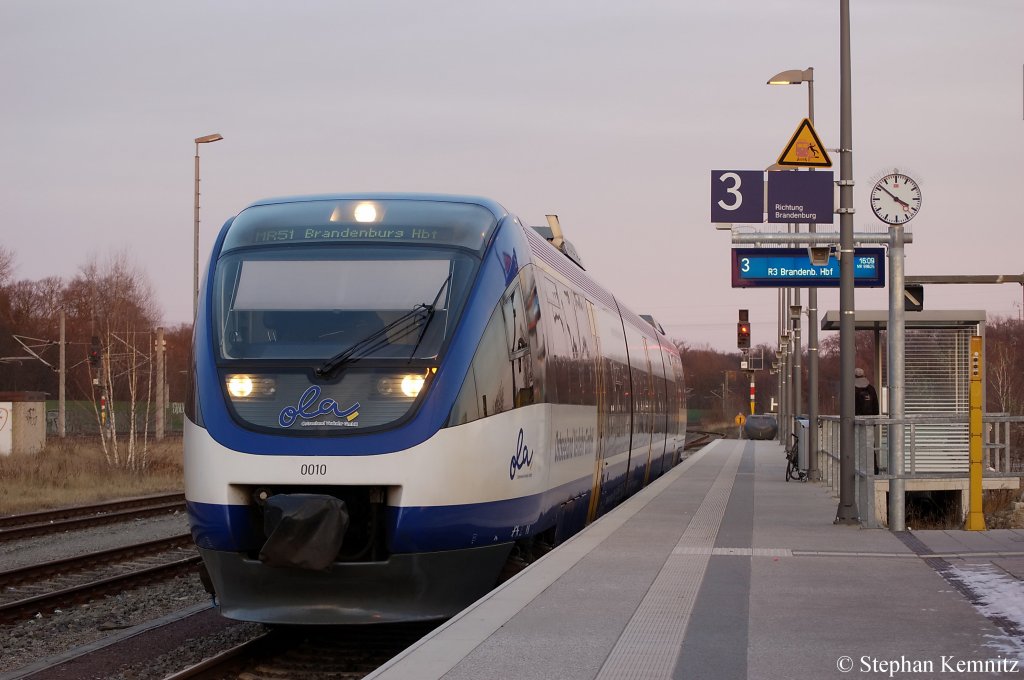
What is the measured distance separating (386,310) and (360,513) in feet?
5.25

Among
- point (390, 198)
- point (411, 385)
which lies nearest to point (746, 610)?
point (411, 385)

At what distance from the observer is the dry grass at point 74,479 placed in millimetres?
23278

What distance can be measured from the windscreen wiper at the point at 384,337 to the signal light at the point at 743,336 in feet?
108

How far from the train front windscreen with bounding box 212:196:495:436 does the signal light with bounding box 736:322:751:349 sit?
105 ft

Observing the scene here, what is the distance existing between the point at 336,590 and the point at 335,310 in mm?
2146

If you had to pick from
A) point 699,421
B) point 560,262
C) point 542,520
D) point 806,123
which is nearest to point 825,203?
point 806,123

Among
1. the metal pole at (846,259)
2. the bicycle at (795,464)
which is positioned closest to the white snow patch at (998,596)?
the metal pole at (846,259)

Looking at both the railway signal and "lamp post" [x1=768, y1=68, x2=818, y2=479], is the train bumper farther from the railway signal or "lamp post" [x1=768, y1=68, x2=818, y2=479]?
the railway signal

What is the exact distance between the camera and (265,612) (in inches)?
352

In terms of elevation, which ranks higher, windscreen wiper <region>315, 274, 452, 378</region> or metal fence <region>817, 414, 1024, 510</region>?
windscreen wiper <region>315, 274, 452, 378</region>

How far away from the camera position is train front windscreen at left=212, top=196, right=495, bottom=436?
9.09m

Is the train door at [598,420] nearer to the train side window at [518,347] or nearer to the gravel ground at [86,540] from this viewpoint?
the train side window at [518,347]

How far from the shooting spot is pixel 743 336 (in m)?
42.5

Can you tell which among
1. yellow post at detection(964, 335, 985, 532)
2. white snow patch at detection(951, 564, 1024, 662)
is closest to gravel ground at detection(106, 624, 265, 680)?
white snow patch at detection(951, 564, 1024, 662)
